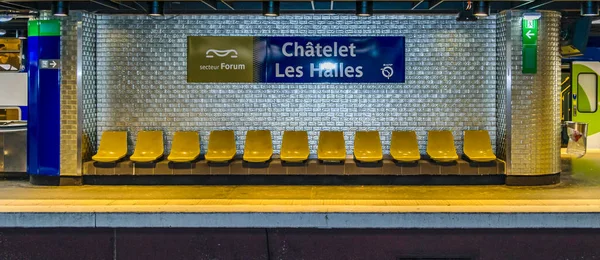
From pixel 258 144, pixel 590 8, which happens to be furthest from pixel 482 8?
pixel 258 144

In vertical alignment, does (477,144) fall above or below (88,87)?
below

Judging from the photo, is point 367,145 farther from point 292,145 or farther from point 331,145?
point 292,145

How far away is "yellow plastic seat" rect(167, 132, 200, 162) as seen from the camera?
9.67 meters

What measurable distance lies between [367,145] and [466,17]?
8.49 feet

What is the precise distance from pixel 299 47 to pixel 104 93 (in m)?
3.37

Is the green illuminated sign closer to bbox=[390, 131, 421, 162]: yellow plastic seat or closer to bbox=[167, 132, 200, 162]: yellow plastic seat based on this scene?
bbox=[390, 131, 421, 162]: yellow plastic seat

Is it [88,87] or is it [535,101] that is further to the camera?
[88,87]

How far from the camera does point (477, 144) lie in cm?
975

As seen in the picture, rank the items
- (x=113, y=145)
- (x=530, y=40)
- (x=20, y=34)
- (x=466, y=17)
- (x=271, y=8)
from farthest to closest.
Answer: (x=20, y=34), (x=113, y=145), (x=466, y=17), (x=530, y=40), (x=271, y=8)

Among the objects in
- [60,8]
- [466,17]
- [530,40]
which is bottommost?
[530,40]

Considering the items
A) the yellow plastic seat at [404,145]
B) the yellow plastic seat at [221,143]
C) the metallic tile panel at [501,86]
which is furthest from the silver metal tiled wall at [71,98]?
the metallic tile panel at [501,86]

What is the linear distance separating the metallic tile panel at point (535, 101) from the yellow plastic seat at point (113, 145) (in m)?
6.16

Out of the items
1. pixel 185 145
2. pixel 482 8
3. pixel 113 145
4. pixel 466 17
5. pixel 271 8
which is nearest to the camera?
pixel 482 8

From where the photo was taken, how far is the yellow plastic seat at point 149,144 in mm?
9711
